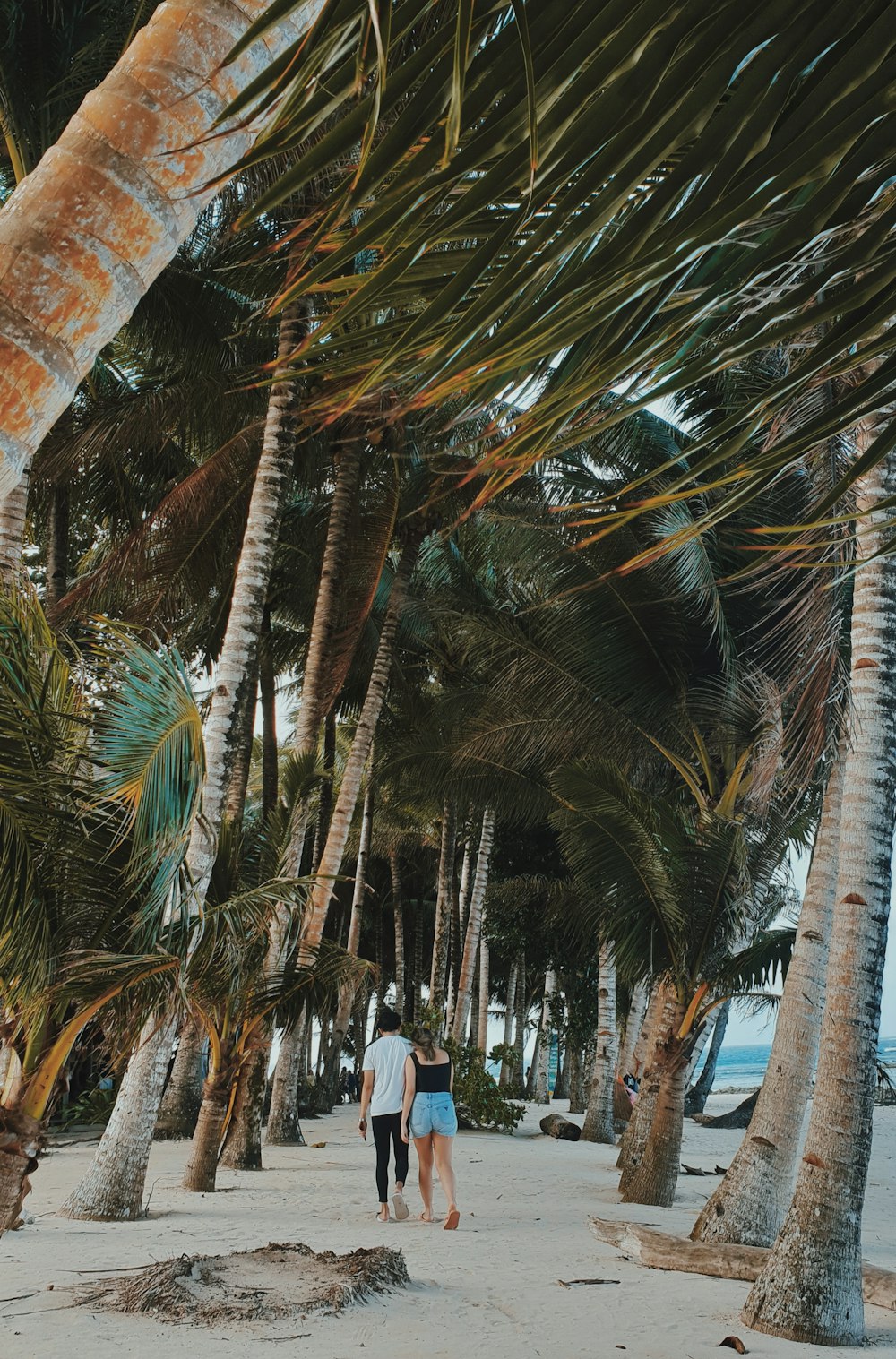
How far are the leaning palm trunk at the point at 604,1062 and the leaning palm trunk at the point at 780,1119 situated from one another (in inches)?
301

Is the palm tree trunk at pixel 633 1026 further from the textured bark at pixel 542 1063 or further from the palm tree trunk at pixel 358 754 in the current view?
the palm tree trunk at pixel 358 754

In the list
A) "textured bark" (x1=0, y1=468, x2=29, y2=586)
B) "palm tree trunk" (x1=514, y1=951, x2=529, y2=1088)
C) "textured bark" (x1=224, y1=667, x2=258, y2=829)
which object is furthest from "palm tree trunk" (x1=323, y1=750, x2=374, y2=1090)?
"textured bark" (x1=0, y1=468, x2=29, y2=586)

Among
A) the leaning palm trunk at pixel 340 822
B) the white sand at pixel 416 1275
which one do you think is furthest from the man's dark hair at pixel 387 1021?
the leaning palm trunk at pixel 340 822

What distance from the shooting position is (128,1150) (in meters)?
7.16

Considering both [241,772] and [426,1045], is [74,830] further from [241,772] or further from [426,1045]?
[241,772]

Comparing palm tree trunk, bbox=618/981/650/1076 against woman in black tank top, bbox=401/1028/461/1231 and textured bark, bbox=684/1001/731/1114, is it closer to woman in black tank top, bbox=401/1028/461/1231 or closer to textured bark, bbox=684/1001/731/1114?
textured bark, bbox=684/1001/731/1114

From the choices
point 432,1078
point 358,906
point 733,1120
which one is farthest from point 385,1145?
point 733,1120

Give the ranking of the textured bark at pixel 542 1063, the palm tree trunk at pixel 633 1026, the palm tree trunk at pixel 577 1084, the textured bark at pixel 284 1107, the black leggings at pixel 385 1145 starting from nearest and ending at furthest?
1. the black leggings at pixel 385 1145
2. the textured bark at pixel 284 1107
3. the palm tree trunk at pixel 633 1026
4. the palm tree trunk at pixel 577 1084
5. the textured bark at pixel 542 1063

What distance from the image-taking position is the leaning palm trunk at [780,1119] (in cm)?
698

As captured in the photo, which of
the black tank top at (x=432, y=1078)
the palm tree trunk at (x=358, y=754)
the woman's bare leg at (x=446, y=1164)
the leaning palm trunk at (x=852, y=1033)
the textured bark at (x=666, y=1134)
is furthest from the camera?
the palm tree trunk at (x=358, y=754)

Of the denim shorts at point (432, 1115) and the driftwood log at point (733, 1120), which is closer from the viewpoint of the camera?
the denim shorts at point (432, 1115)

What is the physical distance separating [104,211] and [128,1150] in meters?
7.19

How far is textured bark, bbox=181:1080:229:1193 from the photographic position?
8562mm

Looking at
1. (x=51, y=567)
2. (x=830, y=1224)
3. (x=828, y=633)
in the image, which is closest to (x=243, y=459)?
(x=51, y=567)
